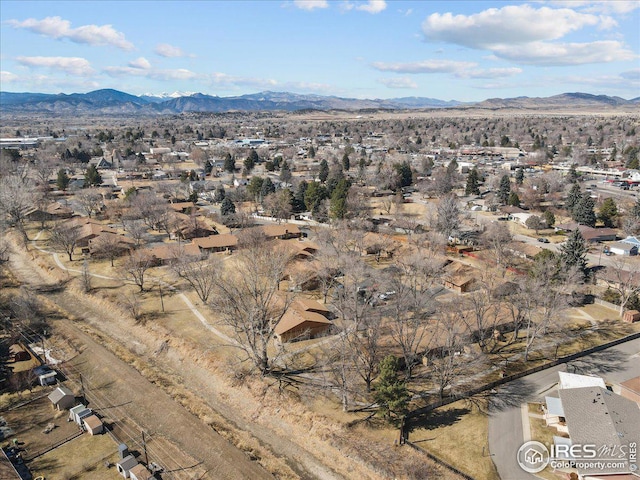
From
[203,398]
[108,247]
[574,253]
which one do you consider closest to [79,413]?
[203,398]

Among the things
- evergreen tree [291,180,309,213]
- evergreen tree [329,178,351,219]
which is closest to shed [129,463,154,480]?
evergreen tree [329,178,351,219]

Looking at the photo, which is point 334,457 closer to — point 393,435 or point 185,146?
point 393,435

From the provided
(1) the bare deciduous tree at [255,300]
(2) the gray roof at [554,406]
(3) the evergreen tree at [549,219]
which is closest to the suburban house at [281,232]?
(1) the bare deciduous tree at [255,300]

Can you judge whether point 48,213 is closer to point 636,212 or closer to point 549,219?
point 549,219

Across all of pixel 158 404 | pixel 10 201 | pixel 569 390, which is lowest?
pixel 158 404

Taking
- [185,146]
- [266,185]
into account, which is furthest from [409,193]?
[185,146]

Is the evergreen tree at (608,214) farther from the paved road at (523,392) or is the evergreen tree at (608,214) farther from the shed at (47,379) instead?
the shed at (47,379)

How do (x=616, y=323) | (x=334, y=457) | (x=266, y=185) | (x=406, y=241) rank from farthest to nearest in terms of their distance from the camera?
(x=266, y=185)
(x=406, y=241)
(x=616, y=323)
(x=334, y=457)

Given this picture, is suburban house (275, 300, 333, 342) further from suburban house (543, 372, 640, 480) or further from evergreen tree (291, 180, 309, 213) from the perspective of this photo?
evergreen tree (291, 180, 309, 213)

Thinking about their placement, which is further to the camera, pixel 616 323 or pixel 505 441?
pixel 616 323
